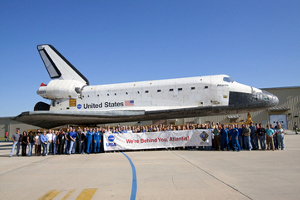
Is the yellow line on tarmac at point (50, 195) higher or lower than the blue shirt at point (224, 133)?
lower

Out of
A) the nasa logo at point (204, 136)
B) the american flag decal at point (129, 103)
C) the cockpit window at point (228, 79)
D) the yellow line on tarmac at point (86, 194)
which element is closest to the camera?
the yellow line on tarmac at point (86, 194)

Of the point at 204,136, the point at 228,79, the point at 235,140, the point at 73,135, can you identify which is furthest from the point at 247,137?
the point at 73,135

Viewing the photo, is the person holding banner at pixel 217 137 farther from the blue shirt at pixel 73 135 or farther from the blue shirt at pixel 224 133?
the blue shirt at pixel 73 135

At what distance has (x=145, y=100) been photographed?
14922mm

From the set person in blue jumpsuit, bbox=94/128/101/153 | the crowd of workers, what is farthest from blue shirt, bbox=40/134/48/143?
person in blue jumpsuit, bbox=94/128/101/153

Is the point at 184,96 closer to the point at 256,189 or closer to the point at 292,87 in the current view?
the point at 256,189

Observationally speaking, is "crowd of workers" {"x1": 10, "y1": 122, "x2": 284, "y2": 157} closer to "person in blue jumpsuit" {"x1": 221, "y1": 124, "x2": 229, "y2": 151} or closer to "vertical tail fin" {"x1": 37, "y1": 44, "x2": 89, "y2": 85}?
"person in blue jumpsuit" {"x1": 221, "y1": 124, "x2": 229, "y2": 151}

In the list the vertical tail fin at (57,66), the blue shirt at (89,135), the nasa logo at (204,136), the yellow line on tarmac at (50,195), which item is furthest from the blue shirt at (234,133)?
the vertical tail fin at (57,66)

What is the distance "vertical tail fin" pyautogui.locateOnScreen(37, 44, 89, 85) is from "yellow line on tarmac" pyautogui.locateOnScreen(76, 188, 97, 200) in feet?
50.0

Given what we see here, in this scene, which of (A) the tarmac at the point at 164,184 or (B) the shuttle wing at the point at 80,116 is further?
(B) the shuttle wing at the point at 80,116

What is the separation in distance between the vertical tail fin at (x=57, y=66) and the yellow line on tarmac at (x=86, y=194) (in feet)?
50.0

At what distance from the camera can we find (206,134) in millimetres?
11008

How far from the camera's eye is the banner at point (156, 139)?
36.2ft

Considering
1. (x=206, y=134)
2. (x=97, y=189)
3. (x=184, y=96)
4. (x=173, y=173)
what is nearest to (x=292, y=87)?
(x=184, y=96)
